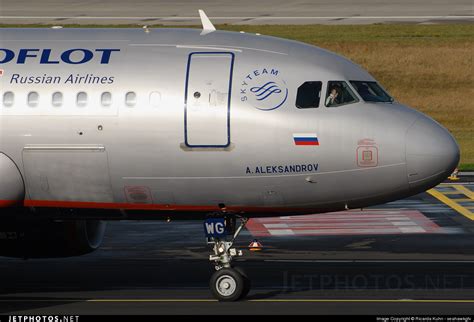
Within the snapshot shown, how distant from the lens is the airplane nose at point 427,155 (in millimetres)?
23547

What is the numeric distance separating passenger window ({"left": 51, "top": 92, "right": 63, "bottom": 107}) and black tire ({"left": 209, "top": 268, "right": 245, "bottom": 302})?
15.7 feet

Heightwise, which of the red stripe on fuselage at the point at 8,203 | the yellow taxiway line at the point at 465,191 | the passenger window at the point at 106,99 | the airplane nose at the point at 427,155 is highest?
the yellow taxiway line at the point at 465,191

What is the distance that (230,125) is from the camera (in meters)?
23.9

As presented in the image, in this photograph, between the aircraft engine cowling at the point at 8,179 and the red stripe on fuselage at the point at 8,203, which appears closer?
the aircraft engine cowling at the point at 8,179

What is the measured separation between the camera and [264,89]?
2409 cm

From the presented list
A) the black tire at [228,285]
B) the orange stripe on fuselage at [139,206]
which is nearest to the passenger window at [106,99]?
the orange stripe on fuselage at [139,206]

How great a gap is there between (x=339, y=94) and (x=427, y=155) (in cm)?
219

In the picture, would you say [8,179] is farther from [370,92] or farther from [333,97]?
[370,92]

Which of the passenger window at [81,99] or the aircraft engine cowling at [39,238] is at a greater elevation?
the passenger window at [81,99]

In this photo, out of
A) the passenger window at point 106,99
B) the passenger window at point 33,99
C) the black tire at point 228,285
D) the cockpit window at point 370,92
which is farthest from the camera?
the black tire at point 228,285

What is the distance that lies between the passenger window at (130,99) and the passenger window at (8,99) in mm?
2379

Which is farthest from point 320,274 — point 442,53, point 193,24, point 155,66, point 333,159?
point 193,24

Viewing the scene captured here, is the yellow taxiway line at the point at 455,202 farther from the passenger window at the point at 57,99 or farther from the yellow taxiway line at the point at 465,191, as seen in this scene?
the passenger window at the point at 57,99
